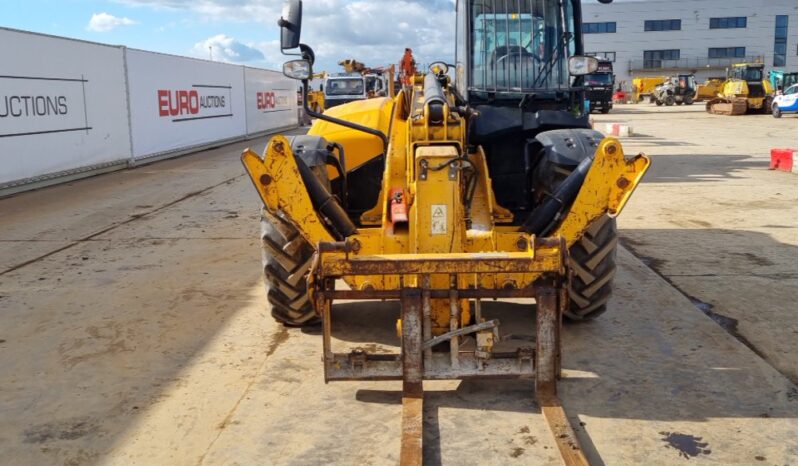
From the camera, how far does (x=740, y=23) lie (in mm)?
71312

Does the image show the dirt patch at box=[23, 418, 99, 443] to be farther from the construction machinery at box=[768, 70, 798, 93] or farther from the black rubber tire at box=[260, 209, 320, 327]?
the construction machinery at box=[768, 70, 798, 93]

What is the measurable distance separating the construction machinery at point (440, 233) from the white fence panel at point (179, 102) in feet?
39.3

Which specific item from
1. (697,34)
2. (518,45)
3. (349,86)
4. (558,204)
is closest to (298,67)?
(558,204)

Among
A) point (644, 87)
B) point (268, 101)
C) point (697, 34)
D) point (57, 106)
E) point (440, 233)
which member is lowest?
point (440, 233)

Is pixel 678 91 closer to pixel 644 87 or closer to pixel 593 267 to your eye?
pixel 644 87

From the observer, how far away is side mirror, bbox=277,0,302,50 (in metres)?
4.28

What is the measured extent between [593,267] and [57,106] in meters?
11.6

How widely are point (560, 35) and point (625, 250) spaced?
240 centimetres

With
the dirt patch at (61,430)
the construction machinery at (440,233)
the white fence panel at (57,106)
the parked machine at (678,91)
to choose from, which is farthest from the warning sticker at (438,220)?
the parked machine at (678,91)

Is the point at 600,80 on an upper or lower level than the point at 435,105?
upper

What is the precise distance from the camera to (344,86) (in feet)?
91.2

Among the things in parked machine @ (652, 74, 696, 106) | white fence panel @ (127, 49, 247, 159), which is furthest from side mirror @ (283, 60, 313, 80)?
parked machine @ (652, 74, 696, 106)

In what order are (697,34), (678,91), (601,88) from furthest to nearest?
(697,34), (678,91), (601,88)

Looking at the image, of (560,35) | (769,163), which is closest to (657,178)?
(769,163)
